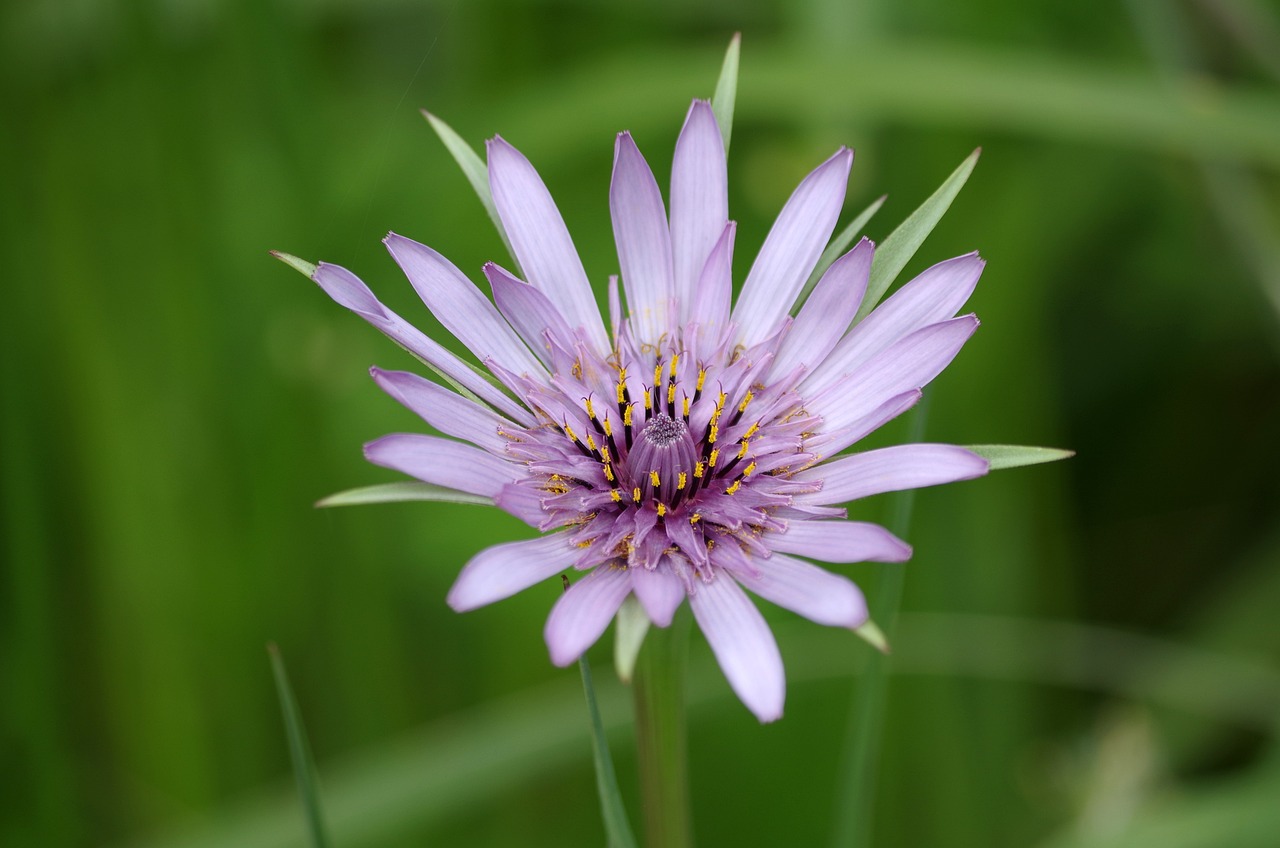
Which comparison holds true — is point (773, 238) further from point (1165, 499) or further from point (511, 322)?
point (1165, 499)

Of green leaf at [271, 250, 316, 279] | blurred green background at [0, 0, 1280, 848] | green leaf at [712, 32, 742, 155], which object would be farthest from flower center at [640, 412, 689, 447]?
blurred green background at [0, 0, 1280, 848]

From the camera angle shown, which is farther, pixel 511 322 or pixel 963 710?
pixel 963 710

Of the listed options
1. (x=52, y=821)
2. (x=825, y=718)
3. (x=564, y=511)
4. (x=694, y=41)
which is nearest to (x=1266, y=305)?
(x=825, y=718)

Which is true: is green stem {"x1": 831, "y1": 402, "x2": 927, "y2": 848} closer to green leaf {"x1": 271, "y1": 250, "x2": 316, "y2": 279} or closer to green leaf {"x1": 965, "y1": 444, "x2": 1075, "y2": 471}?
green leaf {"x1": 965, "y1": 444, "x2": 1075, "y2": 471}

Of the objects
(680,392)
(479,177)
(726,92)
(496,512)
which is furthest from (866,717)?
(496,512)

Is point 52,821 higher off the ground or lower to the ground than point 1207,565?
higher

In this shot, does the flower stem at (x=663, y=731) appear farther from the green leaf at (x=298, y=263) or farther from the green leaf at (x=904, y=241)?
the green leaf at (x=298, y=263)
